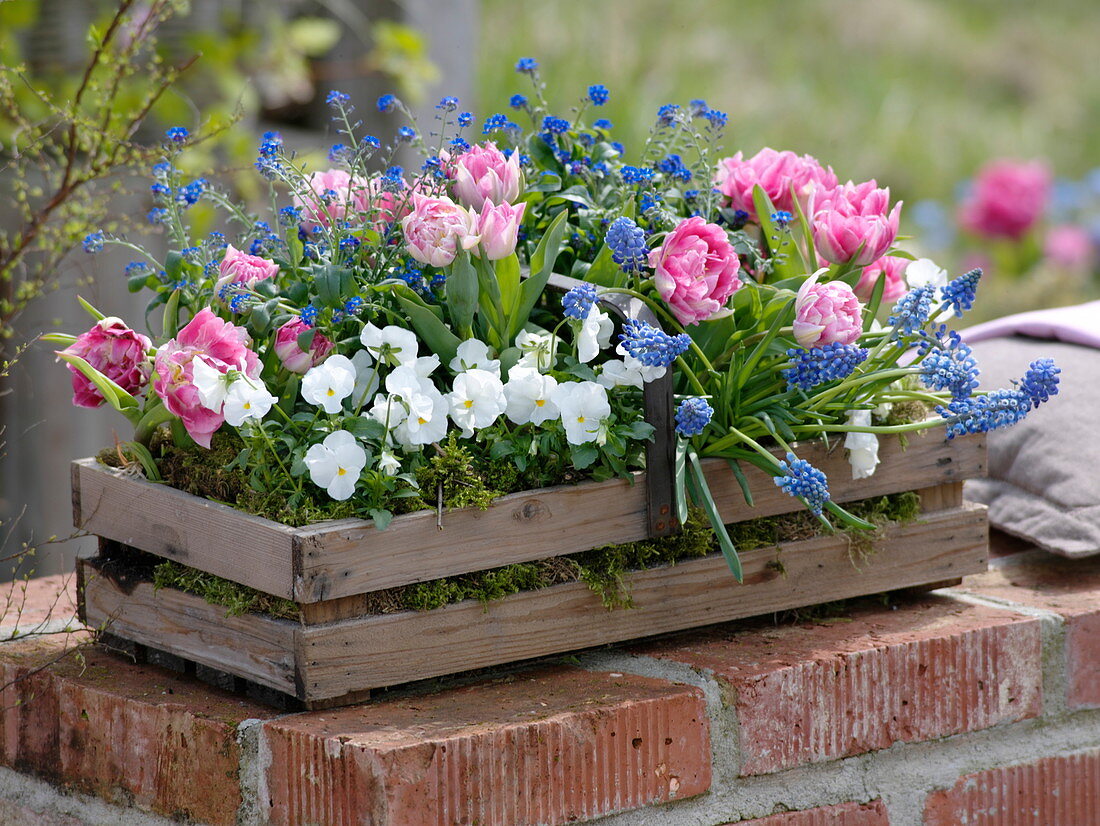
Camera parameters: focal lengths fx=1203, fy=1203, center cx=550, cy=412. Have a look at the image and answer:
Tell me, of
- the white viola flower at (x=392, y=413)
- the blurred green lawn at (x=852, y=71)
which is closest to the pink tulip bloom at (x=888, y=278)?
the white viola flower at (x=392, y=413)

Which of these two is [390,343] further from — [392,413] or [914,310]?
[914,310]

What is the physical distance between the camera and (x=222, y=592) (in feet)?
3.39

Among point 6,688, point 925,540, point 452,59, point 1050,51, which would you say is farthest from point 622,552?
point 1050,51

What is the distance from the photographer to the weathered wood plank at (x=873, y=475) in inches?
45.4

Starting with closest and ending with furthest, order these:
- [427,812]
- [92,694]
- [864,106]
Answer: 1. [427,812]
2. [92,694]
3. [864,106]

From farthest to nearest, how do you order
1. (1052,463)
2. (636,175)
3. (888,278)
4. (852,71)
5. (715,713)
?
(852,71), (1052,463), (888,278), (636,175), (715,713)

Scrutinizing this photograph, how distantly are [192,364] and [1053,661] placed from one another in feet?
2.99

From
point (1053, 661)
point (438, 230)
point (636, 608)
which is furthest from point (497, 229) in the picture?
point (1053, 661)

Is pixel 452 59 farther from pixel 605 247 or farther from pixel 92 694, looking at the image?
pixel 92 694

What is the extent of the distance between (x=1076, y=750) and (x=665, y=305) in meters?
0.66

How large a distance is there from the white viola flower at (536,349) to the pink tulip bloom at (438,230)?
0.34 ft

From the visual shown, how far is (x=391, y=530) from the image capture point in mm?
989

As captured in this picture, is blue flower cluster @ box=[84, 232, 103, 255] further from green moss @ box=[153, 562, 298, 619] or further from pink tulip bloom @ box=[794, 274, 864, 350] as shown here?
pink tulip bloom @ box=[794, 274, 864, 350]

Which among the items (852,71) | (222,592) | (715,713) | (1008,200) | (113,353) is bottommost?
(715,713)
